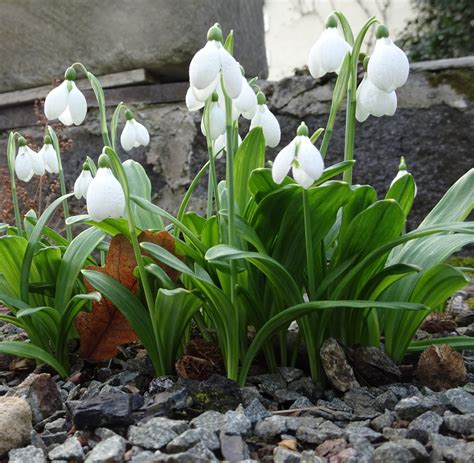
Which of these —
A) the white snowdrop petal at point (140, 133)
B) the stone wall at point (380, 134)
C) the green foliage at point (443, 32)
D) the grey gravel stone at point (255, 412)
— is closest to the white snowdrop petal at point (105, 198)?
the grey gravel stone at point (255, 412)

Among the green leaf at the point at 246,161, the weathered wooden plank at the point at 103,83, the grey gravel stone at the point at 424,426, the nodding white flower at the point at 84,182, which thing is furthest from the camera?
the weathered wooden plank at the point at 103,83

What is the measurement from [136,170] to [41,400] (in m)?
0.78

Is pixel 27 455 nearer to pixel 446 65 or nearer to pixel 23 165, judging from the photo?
pixel 23 165

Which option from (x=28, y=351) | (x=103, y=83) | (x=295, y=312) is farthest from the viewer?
(x=103, y=83)

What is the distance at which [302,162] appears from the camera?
4.20 ft

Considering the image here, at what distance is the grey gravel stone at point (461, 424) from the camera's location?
128 cm

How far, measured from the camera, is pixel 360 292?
63.1 inches

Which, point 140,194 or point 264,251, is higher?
point 140,194

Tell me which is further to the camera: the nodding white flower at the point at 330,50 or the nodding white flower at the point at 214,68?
the nodding white flower at the point at 330,50

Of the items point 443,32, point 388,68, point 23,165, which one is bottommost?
point 23,165

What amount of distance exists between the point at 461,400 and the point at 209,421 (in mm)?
510

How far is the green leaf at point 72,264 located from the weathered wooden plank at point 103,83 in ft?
4.55

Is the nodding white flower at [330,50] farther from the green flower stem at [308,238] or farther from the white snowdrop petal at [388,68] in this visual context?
the green flower stem at [308,238]

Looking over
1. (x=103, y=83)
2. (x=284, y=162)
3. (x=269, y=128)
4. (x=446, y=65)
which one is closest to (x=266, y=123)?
(x=269, y=128)
